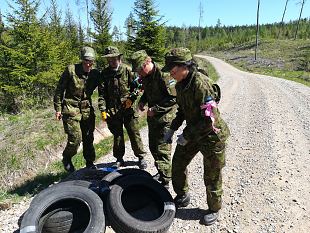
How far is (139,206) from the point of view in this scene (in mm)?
4797

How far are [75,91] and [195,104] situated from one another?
2.83 meters

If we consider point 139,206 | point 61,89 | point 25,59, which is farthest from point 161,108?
point 25,59

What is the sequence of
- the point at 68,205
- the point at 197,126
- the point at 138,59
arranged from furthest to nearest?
1. the point at 138,59
2. the point at 68,205
3. the point at 197,126

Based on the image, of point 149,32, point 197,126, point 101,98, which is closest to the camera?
point 197,126

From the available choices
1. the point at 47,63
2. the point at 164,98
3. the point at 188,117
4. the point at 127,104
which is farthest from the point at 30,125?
the point at 47,63

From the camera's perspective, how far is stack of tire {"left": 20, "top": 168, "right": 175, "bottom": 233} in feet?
13.4

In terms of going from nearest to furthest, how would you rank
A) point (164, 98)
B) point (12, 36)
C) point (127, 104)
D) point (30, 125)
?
point (164, 98) → point (127, 104) → point (30, 125) → point (12, 36)

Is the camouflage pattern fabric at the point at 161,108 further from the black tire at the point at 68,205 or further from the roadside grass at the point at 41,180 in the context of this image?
the roadside grass at the point at 41,180

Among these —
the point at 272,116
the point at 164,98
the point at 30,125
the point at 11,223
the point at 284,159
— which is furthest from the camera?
the point at 272,116

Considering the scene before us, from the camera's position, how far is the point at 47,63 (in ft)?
50.4

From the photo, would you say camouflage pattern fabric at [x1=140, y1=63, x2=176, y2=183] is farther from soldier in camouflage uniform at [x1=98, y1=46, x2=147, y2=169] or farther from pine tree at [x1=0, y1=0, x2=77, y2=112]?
pine tree at [x1=0, y1=0, x2=77, y2=112]

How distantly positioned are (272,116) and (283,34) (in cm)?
6799

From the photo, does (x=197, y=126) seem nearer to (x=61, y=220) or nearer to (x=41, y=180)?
(x=61, y=220)

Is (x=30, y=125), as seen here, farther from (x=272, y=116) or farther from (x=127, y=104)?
(x=272, y=116)
